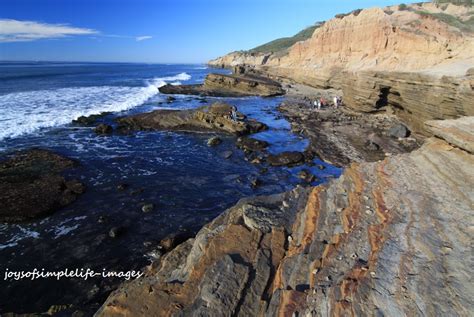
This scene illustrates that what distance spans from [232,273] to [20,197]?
13817mm

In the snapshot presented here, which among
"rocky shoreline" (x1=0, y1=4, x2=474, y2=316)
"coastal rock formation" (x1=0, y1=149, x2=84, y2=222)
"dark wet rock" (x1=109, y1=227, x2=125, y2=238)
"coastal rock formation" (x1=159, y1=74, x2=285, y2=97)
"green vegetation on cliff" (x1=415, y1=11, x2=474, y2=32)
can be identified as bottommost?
"coastal rock formation" (x1=159, y1=74, x2=285, y2=97)

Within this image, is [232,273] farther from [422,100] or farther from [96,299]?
[422,100]

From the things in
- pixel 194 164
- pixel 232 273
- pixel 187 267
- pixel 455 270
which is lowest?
pixel 194 164

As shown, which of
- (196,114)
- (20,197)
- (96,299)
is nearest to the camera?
(96,299)

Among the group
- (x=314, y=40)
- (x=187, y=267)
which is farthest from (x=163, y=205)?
(x=314, y=40)

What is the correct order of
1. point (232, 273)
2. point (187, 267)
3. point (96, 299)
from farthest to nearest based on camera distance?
point (96, 299)
point (187, 267)
point (232, 273)

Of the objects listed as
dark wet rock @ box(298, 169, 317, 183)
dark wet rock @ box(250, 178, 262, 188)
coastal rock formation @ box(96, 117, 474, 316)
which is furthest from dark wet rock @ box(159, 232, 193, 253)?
dark wet rock @ box(298, 169, 317, 183)

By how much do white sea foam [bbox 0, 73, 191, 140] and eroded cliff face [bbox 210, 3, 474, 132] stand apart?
29994 mm

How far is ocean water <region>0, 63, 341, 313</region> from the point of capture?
1057 centimetres

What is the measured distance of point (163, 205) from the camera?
1521cm

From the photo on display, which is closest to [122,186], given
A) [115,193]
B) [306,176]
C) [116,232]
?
[115,193]

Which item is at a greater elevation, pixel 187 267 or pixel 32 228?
pixel 187 267

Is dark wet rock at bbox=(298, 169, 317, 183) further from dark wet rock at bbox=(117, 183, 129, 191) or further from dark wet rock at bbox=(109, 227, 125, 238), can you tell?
dark wet rock at bbox=(109, 227, 125, 238)

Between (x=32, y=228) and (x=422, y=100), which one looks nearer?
(x=32, y=228)
